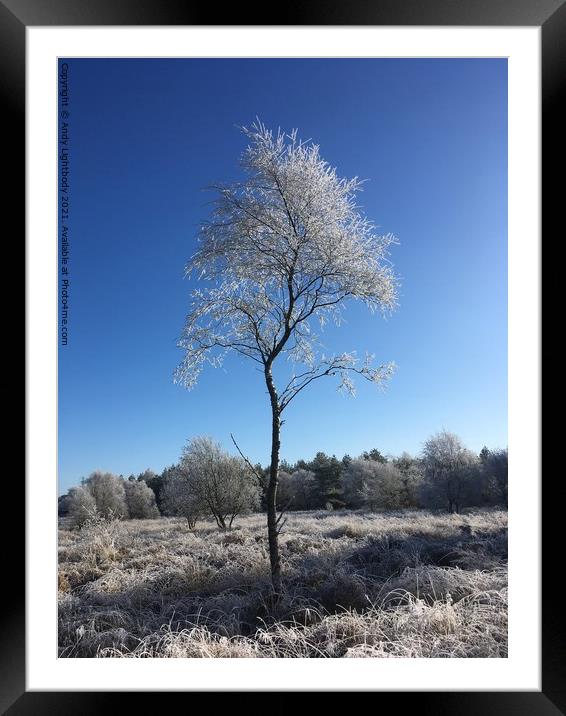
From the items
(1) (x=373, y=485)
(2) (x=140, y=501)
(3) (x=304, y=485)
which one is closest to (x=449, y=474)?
(1) (x=373, y=485)

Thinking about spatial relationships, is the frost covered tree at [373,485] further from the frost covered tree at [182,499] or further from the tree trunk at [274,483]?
the tree trunk at [274,483]

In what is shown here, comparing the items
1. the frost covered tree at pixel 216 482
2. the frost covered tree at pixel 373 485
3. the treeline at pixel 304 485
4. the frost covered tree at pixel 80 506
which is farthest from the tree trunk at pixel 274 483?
the frost covered tree at pixel 373 485

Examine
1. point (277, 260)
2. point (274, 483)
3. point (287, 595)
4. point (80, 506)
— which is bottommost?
point (287, 595)

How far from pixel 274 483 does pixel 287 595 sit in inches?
43.6

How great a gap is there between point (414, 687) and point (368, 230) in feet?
12.4

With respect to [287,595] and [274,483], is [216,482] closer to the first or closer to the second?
[287,595]

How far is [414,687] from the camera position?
2.89m

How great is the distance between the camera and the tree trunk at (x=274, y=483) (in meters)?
3.85

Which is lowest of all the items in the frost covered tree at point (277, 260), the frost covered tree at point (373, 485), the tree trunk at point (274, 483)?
the frost covered tree at point (373, 485)
